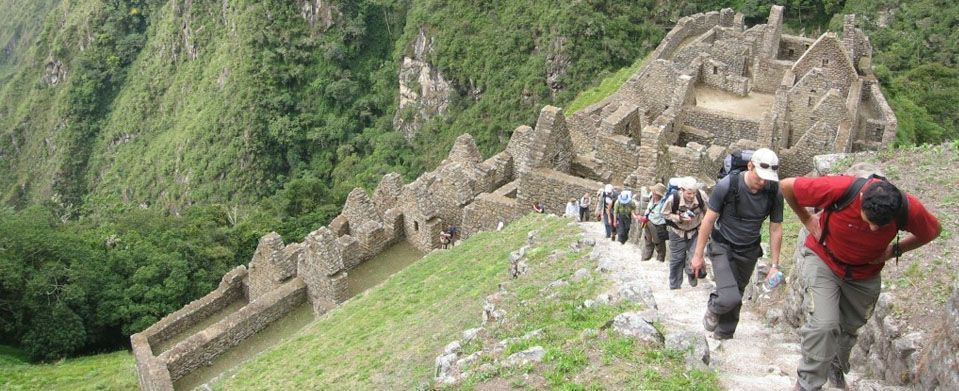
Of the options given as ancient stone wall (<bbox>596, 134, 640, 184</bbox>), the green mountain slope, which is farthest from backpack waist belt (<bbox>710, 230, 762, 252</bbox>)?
the green mountain slope

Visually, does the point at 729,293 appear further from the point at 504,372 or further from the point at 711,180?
the point at 711,180

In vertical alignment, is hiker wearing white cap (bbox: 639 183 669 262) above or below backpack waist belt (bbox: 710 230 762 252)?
below

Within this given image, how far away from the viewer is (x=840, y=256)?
6.64 meters

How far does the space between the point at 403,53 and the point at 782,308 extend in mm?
83482

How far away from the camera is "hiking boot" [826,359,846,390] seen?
709 cm

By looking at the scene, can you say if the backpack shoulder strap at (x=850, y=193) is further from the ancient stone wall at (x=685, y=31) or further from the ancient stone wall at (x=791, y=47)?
the ancient stone wall at (x=791, y=47)

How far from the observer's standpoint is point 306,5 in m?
98.5

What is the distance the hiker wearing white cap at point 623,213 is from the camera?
12.6 m

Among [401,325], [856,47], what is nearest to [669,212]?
[401,325]

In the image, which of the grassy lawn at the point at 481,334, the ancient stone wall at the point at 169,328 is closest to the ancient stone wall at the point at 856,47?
the grassy lawn at the point at 481,334

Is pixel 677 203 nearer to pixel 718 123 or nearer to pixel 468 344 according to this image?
pixel 468 344

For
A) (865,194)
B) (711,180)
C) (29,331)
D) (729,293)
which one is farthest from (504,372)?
(29,331)

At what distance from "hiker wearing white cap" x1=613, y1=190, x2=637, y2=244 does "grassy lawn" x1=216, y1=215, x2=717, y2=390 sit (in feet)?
2.95

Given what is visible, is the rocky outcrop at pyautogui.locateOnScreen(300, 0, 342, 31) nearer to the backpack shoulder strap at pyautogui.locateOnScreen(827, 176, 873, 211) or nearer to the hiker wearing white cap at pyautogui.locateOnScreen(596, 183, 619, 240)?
the hiker wearing white cap at pyautogui.locateOnScreen(596, 183, 619, 240)
